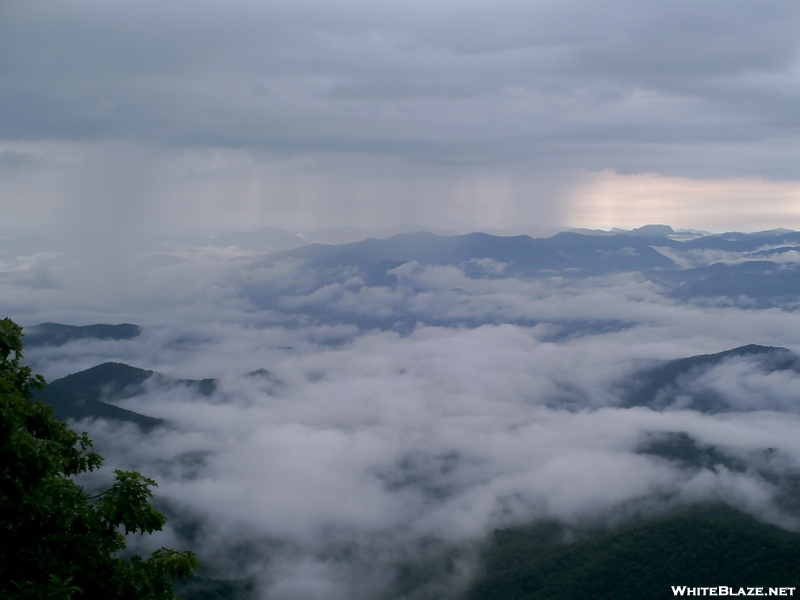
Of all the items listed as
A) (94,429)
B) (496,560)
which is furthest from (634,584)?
(94,429)

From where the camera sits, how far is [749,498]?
127 meters

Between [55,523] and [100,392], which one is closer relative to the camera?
[55,523]

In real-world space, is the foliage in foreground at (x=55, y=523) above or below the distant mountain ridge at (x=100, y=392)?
above

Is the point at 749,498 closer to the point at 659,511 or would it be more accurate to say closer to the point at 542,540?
the point at 659,511

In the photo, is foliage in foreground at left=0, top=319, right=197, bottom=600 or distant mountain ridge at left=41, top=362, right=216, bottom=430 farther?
distant mountain ridge at left=41, top=362, right=216, bottom=430

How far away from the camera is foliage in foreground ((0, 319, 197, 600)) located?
8375 millimetres

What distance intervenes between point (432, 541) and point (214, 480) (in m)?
70.3

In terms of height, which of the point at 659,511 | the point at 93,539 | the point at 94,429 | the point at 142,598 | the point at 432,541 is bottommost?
the point at 432,541

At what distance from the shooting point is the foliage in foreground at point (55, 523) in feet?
27.5

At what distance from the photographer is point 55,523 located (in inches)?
352

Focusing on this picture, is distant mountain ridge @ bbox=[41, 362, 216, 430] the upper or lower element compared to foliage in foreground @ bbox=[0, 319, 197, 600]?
lower

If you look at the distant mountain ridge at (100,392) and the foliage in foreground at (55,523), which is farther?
the distant mountain ridge at (100,392)

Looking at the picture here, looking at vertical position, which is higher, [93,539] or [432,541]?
[93,539]

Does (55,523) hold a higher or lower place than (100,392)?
higher
